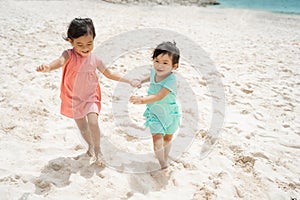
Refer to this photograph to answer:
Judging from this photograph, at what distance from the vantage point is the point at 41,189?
7.54 feet

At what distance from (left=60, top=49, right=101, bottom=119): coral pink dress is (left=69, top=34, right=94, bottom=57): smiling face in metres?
0.08

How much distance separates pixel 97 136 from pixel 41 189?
674 millimetres

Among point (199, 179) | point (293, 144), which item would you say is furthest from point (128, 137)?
point (293, 144)

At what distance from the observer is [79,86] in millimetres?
2588

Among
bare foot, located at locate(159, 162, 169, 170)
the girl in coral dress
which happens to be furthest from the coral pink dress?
bare foot, located at locate(159, 162, 169, 170)

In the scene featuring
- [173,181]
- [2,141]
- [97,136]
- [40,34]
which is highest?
[40,34]

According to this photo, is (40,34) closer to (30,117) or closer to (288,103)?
(30,117)

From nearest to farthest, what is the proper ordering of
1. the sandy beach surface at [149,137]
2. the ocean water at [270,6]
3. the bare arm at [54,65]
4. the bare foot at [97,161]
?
the bare arm at [54,65] < the sandy beach surface at [149,137] < the bare foot at [97,161] < the ocean water at [270,6]

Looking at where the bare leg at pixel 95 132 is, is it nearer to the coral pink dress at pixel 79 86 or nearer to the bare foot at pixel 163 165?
the coral pink dress at pixel 79 86

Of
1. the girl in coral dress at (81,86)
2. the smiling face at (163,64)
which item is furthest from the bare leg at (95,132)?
the smiling face at (163,64)

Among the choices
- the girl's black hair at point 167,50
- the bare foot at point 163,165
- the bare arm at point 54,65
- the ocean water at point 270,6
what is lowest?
the bare foot at point 163,165

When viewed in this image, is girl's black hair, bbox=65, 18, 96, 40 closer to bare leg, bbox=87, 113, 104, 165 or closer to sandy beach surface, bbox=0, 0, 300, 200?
bare leg, bbox=87, 113, 104, 165

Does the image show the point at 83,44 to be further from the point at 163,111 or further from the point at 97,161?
the point at 97,161

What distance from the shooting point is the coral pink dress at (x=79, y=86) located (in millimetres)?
2576
